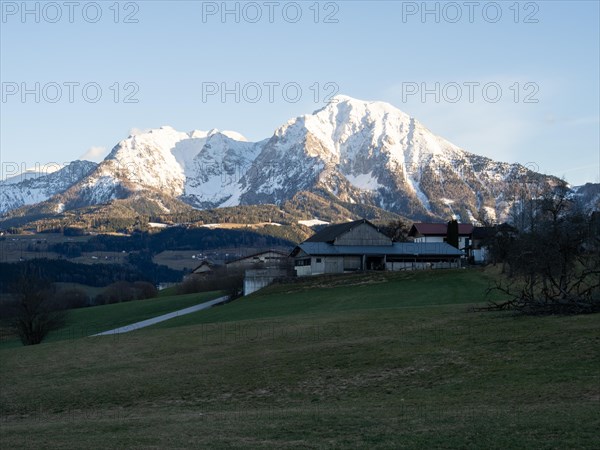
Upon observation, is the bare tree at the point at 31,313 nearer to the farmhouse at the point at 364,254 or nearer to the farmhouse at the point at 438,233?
the farmhouse at the point at 364,254

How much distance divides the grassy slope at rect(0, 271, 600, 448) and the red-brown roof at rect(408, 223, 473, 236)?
8474 cm

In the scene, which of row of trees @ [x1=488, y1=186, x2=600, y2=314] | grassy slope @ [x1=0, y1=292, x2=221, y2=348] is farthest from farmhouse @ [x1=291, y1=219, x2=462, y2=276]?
row of trees @ [x1=488, y1=186, x2=600, y2=314]

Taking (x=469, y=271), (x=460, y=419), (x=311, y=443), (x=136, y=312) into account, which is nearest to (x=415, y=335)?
(x=460, y=419)

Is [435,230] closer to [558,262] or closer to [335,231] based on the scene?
[335,231]

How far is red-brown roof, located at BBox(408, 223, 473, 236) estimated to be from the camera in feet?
448

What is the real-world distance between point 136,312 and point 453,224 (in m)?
55.8

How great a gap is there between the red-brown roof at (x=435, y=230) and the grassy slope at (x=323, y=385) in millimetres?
84737

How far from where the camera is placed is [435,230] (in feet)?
464

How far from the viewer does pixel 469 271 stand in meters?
92.3

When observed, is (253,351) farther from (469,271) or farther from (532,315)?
(469,271)

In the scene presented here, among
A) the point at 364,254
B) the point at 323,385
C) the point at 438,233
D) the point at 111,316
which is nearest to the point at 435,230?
the point at 438,233

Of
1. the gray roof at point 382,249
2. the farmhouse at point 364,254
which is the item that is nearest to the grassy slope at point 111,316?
the farmhouse at point 364,254

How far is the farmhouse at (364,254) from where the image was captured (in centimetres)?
11238

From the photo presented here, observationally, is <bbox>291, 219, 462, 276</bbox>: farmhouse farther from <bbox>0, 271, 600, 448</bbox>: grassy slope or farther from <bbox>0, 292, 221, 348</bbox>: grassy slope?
<bbox>0, 271, 600, 448</bbox>: grassy slope
